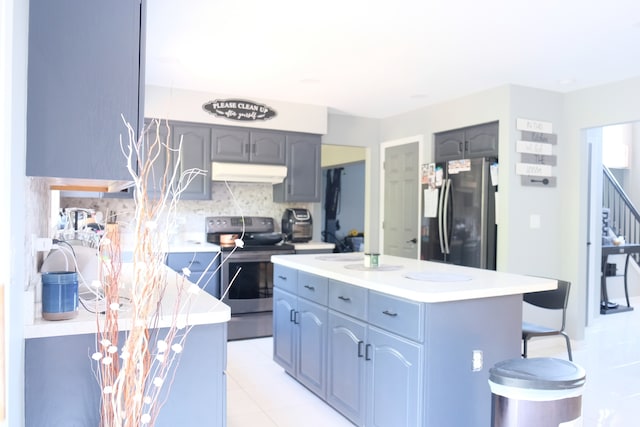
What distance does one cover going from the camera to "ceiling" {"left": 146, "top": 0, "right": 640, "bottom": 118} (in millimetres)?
2779

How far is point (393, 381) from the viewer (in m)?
2.31

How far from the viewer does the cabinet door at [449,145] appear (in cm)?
487

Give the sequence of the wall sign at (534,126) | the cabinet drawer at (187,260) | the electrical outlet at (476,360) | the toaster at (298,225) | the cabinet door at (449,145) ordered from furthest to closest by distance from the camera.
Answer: the toaster at (298,225)
the cabinet door at (449,145)
the cabinet drawer at (187,260)
the wall sign at (534,126)
the electrical outlet at (476,360)

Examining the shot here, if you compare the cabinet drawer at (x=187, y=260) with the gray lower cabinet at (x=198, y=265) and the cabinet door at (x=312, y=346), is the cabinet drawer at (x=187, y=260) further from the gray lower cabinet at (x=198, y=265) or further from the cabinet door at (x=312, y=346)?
the cabinet door at (x=312, y=346)

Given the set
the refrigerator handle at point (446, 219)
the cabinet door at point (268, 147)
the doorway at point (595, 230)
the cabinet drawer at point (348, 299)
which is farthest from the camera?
the doorway at point (595, 230)

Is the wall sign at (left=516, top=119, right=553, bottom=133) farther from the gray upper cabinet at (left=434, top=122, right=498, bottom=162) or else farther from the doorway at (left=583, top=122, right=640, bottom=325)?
the doorway at (left=583, top=122, right=640, bottom=325)

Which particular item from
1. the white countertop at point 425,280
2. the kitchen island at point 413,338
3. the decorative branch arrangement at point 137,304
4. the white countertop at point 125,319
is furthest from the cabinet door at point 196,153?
the decorative branch arrangement at point 137,304

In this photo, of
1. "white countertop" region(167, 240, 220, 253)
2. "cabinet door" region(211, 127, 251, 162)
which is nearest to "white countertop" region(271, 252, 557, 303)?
"white countertop" region(167, 240, 220, 253)

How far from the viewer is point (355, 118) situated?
588cm

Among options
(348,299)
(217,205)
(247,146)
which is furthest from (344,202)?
(348,299)

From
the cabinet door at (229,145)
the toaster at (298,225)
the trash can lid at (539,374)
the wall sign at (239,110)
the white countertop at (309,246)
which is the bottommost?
the trash can lid at (539,374)

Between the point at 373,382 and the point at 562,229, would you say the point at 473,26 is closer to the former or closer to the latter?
the point at 373,382

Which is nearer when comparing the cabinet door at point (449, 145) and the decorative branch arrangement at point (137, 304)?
the decorative branch arrangement at point (137, 304)

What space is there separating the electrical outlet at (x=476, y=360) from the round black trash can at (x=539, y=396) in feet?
0.98
